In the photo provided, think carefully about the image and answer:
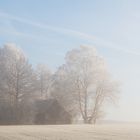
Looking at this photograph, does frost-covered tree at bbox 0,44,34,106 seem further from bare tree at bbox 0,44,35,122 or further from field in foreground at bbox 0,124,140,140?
field in foreground at bbox 0,124,140,140

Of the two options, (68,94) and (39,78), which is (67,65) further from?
(39,78)

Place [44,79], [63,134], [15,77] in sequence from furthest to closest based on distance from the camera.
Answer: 1. [44,79]
2. [15,77]
3. [63,134]

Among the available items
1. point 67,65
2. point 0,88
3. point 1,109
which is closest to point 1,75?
point 0,88

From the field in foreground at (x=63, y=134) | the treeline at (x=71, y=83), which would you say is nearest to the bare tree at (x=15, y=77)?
the treeline at (x=71, y=83)

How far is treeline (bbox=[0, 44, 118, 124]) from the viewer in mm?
53688

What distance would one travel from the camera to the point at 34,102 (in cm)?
5309

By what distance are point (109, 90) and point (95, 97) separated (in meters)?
2.47

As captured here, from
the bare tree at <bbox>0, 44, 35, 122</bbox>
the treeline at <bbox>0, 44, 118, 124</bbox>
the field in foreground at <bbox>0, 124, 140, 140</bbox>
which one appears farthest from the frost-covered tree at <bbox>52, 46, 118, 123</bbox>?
the field in foreground at <bbox>0, 124, 140, 140</bbox>

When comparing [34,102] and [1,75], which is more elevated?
[1,75]

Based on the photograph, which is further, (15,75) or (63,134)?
(15,75)

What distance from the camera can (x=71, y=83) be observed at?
5441 cm

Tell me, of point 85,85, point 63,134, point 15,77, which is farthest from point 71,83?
point 63,134

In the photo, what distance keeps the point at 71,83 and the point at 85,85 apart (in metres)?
2.19

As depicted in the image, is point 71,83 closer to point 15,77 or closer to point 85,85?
point 85,85
